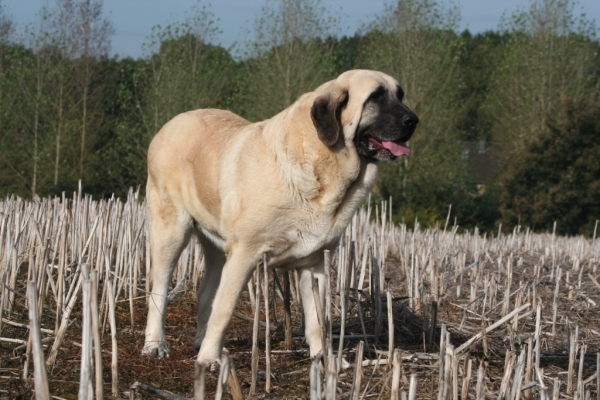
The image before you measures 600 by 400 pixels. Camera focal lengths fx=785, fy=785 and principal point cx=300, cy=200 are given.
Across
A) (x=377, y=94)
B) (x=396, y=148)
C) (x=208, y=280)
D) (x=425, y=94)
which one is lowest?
(x=208, y=280)

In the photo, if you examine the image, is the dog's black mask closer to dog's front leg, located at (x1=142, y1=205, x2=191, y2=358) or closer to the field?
the field

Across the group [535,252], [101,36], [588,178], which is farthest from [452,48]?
[535,252]

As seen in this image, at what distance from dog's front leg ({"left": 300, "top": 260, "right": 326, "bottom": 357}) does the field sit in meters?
0.15

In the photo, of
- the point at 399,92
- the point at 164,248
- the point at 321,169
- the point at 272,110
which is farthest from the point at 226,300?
the point at 272,110

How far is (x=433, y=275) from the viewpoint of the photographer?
21.0 ft

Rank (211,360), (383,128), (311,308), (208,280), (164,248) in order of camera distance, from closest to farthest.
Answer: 1. (211,360)
2. (383,128)
3. (311,308)
4. (164,248)
5. (208,280)

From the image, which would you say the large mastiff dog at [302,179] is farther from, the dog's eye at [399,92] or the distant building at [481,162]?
the distant building at [481,162]

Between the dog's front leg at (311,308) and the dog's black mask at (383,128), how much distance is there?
82cm

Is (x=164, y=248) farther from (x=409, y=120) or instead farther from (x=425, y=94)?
(x=425, y=94)

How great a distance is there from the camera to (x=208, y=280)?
594 centimetres

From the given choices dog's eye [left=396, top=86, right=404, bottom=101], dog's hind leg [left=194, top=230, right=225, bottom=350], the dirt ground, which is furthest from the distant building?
dog's eye [left=396, top=86, right=404, bottom=101]

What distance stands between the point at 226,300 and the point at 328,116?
1.29 m

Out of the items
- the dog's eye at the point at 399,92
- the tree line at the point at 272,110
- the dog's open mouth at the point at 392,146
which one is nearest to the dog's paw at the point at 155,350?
the dog's open mouth at the point at 392,146

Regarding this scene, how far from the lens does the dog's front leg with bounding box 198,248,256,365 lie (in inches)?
189
